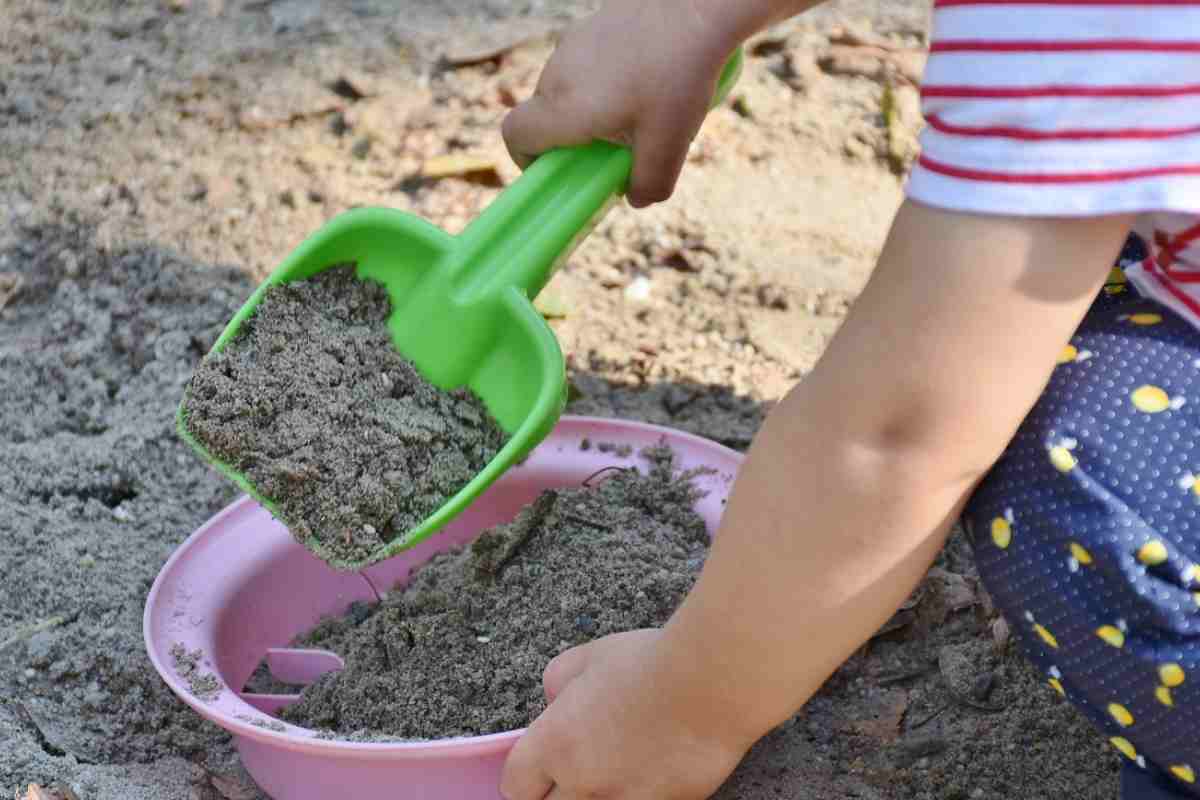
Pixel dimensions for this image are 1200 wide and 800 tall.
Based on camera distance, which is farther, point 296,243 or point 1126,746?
point 296,243

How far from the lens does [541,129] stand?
48.0 inches

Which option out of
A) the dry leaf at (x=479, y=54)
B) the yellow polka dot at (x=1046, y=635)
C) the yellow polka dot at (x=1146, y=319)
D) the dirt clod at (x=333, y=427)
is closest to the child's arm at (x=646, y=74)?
the dirt clod at (x=333, y=427)

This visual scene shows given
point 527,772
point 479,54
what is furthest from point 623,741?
point 479,54

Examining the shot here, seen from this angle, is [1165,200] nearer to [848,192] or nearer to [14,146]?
[848,192]

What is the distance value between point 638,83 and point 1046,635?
1.65 feet

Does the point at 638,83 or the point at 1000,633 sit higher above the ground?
the point at 638,83

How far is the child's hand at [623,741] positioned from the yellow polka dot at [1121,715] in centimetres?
22

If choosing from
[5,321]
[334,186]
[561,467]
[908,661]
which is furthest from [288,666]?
[334,186]

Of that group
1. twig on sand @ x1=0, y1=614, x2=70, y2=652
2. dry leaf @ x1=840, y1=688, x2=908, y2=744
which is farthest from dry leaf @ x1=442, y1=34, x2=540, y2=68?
dry leaf @ x1=840, y1=688, x2=908, y2=744

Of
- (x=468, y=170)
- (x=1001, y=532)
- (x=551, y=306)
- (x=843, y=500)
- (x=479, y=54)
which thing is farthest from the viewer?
(x=479, y=54)

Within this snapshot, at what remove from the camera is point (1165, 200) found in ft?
2.36

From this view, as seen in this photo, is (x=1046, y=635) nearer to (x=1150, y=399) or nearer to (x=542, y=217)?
(x=1150, y=399)

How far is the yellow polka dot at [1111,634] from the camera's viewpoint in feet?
2.91

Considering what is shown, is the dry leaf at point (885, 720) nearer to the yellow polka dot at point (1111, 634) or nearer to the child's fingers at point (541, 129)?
the yellow polka dot at point (1111, 634)
